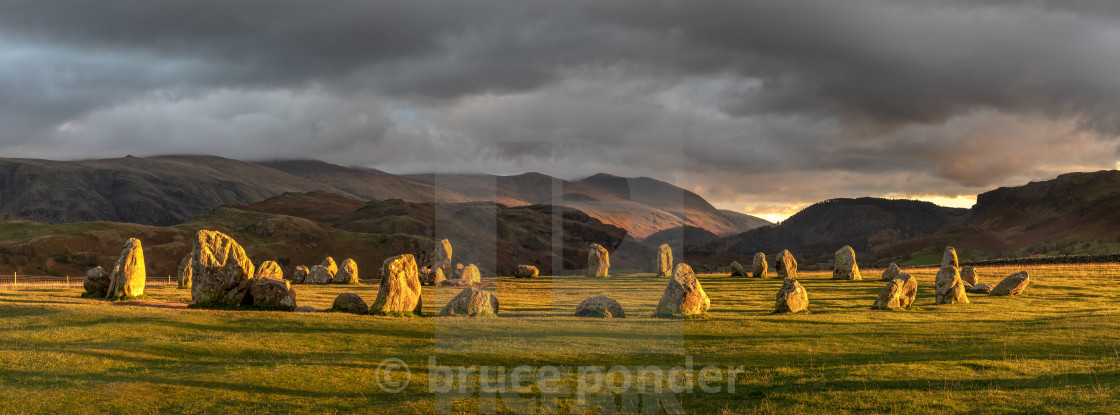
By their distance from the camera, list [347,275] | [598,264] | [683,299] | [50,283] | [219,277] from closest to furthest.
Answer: [683,299], [219,277], [50,283], [347,275], [598,264]

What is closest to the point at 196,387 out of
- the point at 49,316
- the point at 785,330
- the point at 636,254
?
the point at 49,316

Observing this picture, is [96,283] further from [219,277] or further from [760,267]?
[760,267]

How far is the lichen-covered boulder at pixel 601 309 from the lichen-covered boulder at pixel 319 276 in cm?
3326

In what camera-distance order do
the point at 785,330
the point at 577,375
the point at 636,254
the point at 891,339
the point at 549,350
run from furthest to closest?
the point at 636,254 → the point at 785,330 → the point at 891,339 → the point at 549,350 → the point at 577,375

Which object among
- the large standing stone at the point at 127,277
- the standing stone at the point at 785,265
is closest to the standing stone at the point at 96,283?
the large standing stone at the point at 127,277

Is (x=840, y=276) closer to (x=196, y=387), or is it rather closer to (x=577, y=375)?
(x=577, y=375)

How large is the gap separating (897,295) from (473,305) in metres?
22.6

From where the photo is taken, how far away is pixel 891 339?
25766 millimetres

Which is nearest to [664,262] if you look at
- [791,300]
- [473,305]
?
[791,300]

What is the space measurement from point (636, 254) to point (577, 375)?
16429cm

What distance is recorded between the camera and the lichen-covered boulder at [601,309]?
107 feet

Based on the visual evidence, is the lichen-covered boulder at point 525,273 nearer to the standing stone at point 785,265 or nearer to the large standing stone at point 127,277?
the standing stone at point 785,265

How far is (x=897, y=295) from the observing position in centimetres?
3544

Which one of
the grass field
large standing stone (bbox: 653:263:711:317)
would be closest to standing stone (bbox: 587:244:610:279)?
the grass field
